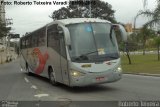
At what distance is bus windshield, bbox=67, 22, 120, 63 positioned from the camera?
53.3 feet

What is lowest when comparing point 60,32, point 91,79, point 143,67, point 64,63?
point 143,67

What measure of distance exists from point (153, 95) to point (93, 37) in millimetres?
3661

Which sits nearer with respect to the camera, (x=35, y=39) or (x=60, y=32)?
(x=60, y=32)

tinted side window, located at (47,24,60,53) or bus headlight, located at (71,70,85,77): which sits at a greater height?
tinted side window, located at (47,24,60,53)

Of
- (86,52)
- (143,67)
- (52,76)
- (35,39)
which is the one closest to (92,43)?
(86,52)

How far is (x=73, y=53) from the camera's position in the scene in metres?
16.3

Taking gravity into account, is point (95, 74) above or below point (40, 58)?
above

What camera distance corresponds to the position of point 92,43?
16500 millimetres

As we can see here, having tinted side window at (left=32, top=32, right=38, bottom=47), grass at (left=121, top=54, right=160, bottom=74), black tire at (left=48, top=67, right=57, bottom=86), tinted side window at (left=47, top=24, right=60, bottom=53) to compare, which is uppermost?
tinted side window at (left=47, top=24, right=60, bottom=53)

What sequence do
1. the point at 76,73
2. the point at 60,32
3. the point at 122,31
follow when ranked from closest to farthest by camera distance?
the point at 76,73, the point at 122,31, the point at 60,32

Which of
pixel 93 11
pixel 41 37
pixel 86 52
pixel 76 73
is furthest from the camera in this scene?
pixel 93 11

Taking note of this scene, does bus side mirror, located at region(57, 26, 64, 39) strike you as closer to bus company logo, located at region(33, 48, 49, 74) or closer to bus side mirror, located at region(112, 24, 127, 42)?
bus side mirror, located at region(112, 24, 127, 42)

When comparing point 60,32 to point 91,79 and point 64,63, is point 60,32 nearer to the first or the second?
point 64,63

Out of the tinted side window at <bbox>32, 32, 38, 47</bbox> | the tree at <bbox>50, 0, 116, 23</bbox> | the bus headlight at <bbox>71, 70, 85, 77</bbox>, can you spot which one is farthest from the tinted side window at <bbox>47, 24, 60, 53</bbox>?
the tree at <bbox>50, 0, 116, 23</bbox>
